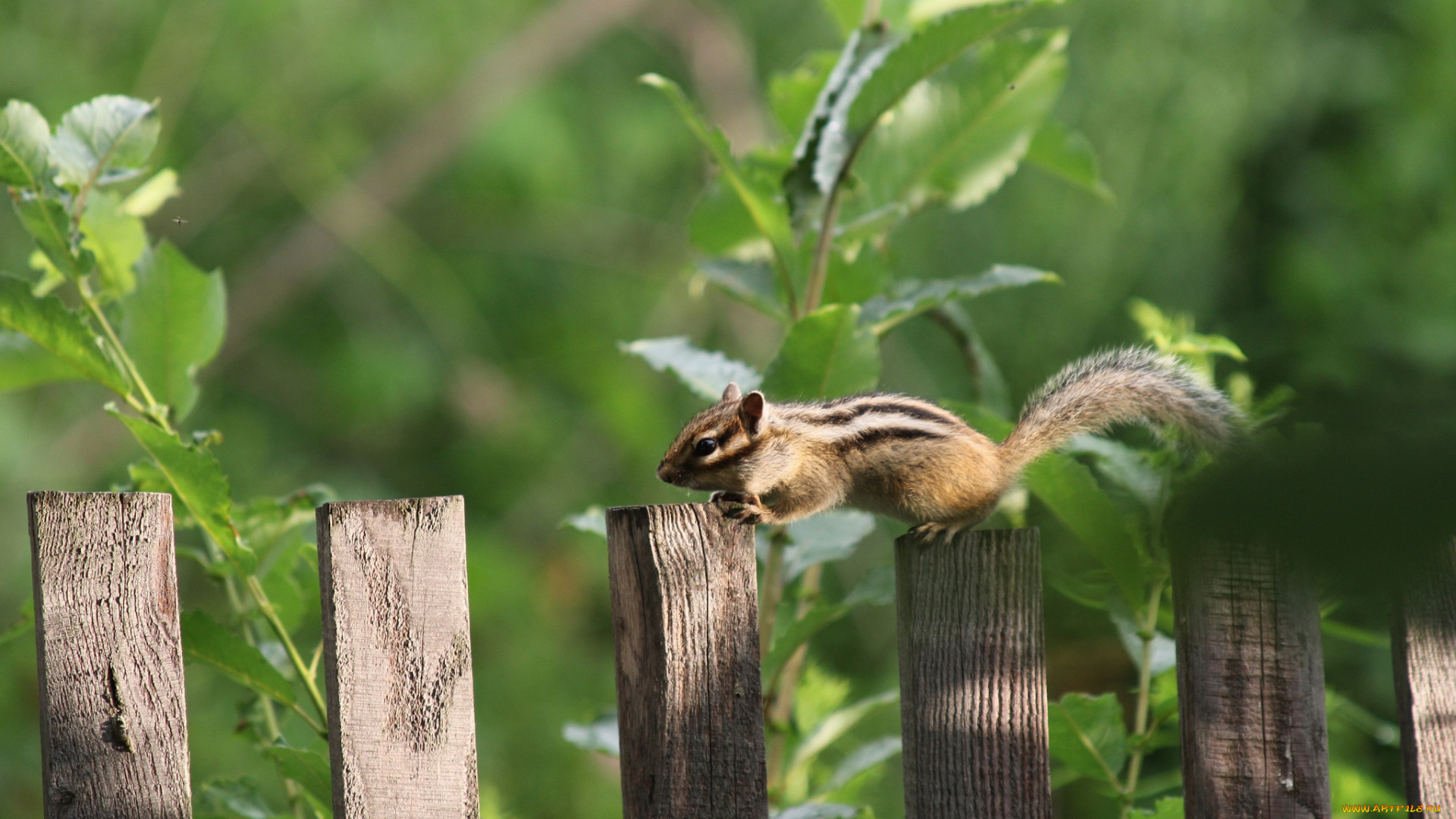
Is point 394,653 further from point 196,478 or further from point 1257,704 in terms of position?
point 1257,704

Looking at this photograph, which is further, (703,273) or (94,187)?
(703,273)

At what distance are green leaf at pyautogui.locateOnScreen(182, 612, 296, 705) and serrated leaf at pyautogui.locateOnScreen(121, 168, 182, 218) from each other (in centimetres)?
52

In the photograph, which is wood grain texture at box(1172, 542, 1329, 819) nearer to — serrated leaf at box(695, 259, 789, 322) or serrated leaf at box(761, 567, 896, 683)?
serrated leaf at box(761, 567, 896, 683)

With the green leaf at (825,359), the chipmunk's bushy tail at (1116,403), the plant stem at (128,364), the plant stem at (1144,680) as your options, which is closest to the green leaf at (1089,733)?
the plant stem at (1144,680)

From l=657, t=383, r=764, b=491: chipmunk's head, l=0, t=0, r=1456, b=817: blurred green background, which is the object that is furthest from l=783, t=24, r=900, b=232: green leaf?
l=0, t=0, r=1456, b=817: blurred green background

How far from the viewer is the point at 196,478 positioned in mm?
1028

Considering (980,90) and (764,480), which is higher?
(980,90)

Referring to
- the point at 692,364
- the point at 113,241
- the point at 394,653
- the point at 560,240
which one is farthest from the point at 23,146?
the point at 560,240

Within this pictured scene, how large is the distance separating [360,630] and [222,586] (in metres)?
0.58

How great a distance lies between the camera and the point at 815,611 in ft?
3.93

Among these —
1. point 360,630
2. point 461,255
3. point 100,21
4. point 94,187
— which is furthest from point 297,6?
point 360,630

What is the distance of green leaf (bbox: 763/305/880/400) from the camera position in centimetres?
118

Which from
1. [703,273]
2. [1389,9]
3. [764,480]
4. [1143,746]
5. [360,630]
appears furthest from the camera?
[1389,9]

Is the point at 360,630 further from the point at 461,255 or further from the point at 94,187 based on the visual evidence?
the point at 461,255
